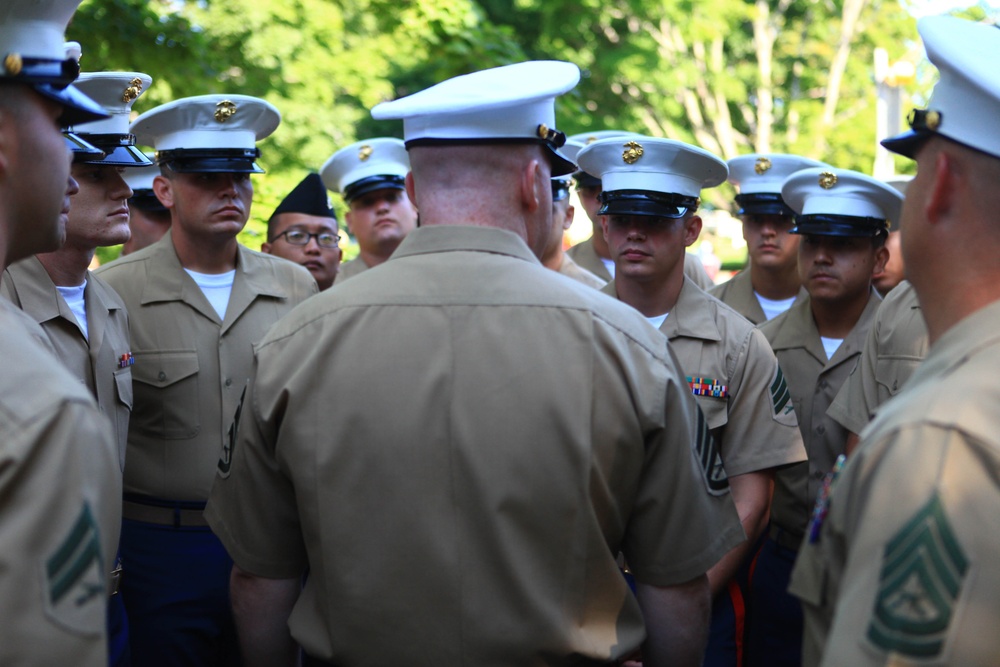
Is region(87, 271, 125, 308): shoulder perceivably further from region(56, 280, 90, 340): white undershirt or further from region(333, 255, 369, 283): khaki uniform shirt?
region(333, 255, 369, 283): khaki uniform shirt

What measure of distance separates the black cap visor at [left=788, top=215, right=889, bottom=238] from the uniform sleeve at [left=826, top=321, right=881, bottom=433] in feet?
2.21

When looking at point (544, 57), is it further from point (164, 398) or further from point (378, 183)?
point (164, 398)

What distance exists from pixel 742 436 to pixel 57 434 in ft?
8.76

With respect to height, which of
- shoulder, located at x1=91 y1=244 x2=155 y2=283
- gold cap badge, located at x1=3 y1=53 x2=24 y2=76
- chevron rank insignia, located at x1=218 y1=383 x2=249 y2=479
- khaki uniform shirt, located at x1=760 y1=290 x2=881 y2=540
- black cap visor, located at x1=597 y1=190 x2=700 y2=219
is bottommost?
khaki uniform shirt, located at x1=760 y1=290 x2=881 y2=540

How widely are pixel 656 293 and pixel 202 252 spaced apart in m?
2.00

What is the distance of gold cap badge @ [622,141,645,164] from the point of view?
417cm

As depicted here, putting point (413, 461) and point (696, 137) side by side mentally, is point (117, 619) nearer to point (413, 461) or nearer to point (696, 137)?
point (413, 461)

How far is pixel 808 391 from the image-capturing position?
4.64 metres

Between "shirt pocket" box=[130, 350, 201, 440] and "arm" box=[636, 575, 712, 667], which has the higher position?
"arm" box=[636, 575, 712, 667]

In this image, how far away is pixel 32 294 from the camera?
11.6 ft

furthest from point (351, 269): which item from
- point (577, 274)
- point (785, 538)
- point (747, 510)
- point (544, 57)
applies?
point (544, 57)

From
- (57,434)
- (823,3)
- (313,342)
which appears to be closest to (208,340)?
(313,342)

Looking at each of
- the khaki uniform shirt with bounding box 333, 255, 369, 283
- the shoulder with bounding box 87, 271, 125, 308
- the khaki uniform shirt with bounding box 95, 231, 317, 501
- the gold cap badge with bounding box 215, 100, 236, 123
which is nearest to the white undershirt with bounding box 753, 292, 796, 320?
the khaki uniform shirt with bounding box 333, 255, 369, 283

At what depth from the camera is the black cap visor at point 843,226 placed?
462 centimetres
